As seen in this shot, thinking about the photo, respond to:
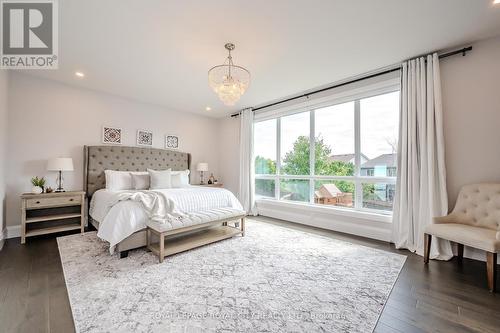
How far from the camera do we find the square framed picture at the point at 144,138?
15.8 ft

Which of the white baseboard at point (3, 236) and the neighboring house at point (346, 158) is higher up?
the neighboring house at point (346, 158)

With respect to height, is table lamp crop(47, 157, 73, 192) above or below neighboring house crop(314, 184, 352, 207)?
above

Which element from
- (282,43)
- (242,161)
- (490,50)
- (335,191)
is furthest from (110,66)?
(490,50)

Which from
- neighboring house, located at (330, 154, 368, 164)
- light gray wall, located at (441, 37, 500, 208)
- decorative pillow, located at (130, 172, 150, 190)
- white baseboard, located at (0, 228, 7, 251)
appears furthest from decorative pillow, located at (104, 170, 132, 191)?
light gray wall, located at (441, 37, 500, 208)

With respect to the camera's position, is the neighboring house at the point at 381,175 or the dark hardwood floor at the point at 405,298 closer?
the dark hardwood floor at the point at 405,298

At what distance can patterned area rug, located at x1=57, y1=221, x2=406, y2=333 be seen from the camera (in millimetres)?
1545

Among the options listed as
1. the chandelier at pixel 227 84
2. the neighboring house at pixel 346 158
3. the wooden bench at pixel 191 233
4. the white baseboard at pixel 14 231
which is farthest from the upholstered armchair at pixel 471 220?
the white baseboard at pixel 14 231

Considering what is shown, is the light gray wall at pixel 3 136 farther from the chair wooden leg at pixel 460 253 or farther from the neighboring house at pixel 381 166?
the chair wooden leg at pixel 460 253

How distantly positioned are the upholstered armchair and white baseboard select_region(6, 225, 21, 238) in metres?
5.97

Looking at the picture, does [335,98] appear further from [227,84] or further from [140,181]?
[140,181]

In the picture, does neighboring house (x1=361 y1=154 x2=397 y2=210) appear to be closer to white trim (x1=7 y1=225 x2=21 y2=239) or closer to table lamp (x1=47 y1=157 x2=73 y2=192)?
table lamp (x1=47 y1=157 x2=73 y2=192)

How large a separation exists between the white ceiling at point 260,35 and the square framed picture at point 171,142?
5.83 feet

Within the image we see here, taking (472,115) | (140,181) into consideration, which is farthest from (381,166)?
(140,181)

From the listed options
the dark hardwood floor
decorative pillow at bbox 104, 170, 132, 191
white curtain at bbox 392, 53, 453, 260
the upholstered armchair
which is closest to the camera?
the dark hardwood floor
